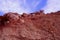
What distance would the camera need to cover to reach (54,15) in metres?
6.02

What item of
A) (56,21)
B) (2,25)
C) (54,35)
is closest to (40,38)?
(54,35)

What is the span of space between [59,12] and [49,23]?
0.71 m

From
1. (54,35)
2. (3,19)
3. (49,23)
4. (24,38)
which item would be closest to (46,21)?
(49,23)

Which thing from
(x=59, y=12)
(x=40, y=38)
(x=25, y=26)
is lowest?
(x=40, y=38)

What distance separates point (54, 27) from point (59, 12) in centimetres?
78

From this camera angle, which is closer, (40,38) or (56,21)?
(40,38)

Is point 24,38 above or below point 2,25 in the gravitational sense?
below

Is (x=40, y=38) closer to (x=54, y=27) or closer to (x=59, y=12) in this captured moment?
(x=54, y=27)

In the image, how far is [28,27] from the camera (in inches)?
218

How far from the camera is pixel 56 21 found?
5.74 m

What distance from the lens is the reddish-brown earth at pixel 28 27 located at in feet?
17.5

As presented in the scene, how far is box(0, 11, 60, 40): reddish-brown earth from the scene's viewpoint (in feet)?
17.5

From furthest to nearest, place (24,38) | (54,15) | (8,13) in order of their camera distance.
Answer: (54,15), (8,13), (24,38)

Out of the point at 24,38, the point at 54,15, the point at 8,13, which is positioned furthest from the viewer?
the point at 54,15
